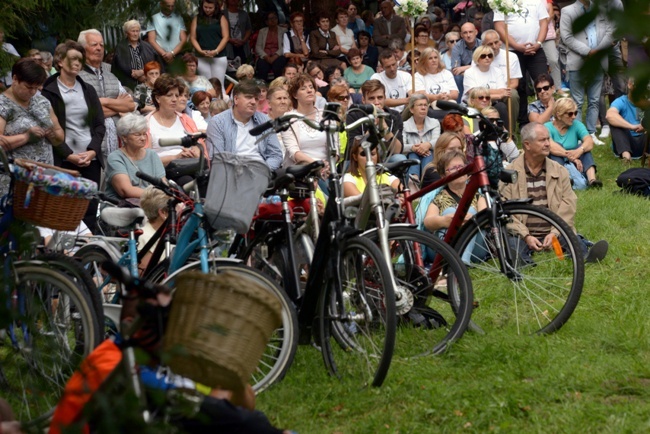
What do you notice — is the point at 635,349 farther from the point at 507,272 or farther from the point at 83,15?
the point at 83,15

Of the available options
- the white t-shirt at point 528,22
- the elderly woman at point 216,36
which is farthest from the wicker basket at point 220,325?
the white t-shirt at point 528,22

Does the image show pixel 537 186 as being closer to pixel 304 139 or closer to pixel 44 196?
pixel 304 139

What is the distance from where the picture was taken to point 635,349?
6.13 m

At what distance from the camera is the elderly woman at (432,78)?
1420 cm

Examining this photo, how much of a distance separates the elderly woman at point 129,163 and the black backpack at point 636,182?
17.9ft

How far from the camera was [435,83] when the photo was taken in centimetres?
1430

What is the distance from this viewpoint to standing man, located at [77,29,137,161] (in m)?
9.81

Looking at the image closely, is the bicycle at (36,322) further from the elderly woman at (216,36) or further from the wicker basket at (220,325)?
the elderly woman at (216,36)

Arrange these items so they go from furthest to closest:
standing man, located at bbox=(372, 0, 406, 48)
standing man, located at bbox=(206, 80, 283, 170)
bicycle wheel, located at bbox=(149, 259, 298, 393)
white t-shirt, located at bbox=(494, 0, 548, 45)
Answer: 1. standing man, located at bbox=(372, 0, 406, 48)
2. white t-shirt, located at bbox=(494, 0, 548, 45)
3. standing man, located at bbox=(206, 80, 283, 170)
4. bicycle wheel, located at bbox=(149, 259, 298, 393)

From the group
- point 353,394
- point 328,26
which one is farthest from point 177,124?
point 328,26

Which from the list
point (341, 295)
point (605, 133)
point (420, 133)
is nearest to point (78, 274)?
point (341, 295)

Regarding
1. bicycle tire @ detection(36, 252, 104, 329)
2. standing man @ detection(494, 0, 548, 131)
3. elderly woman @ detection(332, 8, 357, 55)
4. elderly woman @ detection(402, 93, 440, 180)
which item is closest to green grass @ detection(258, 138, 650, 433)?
bicycle tire @ detection(36, 252, 104, 329)

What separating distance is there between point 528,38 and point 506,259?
10.2 metres

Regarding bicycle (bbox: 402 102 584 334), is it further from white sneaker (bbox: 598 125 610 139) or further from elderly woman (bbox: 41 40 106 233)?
white sneaker (bbox: 598 125 610 139)
